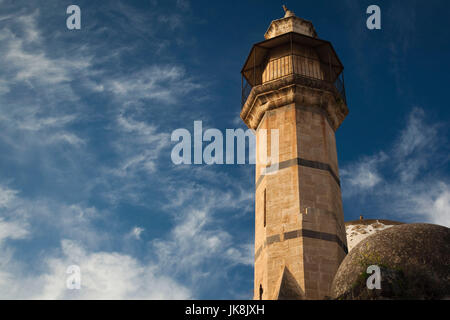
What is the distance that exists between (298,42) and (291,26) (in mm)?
1172

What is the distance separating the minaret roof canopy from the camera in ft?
67.3

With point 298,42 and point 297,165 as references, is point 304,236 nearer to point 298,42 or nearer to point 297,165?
point 297,165

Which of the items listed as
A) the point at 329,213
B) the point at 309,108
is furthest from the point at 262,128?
the point at 329,213

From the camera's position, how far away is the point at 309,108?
1880cm

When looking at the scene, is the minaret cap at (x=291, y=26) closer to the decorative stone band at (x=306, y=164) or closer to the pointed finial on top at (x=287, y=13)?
the pointed finial on top at (x=287, y=13)

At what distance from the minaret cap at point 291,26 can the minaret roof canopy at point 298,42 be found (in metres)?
0.87

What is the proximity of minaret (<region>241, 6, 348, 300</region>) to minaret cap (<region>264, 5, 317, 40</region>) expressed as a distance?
3cm

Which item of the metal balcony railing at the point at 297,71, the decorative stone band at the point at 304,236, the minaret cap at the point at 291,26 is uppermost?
the minaret cap at the point at 291,26

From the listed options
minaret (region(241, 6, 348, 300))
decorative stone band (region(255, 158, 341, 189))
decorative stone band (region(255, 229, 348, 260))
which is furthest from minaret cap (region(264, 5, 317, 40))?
decorative stone band (region(255, 229, 348, 260))

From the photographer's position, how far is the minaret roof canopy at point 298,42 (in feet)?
67.3

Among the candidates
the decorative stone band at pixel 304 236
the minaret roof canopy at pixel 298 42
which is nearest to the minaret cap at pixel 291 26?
the minaret roof canopy at pixel 298 42

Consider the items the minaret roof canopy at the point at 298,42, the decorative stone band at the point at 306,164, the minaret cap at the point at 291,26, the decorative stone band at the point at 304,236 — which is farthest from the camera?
the minaret cap at the point at 291,26

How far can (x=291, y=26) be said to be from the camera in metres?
21.5
